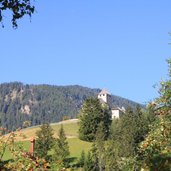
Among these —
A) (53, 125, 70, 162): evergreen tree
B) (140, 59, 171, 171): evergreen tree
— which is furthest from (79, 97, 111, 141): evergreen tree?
(140, 59, 171, 171): evergreen tree

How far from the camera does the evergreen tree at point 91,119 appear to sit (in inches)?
5733

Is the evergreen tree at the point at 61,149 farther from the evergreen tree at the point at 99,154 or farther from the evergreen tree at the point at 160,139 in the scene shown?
the evergreen tree at the point at 160,139

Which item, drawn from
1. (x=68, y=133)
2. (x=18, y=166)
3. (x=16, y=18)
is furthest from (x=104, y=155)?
(x=16, y=18)

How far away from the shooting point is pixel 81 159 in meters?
110

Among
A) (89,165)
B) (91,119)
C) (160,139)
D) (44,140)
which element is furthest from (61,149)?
(160,139)

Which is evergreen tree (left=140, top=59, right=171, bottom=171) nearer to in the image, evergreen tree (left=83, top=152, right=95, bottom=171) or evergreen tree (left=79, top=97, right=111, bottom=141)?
evergreen tree (left=83, top=152, right=95, bottom=171)

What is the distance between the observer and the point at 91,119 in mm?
146875

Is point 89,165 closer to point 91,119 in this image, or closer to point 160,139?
point 91,119

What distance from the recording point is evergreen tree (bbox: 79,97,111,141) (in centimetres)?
14562

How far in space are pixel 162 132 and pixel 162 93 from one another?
3556mm

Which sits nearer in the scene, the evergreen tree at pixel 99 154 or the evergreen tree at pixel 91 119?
the evergreen tree at pixel 99 154

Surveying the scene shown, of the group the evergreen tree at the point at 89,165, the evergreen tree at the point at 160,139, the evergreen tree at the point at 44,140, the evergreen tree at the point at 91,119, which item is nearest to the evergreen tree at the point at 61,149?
the evergreen tree at the point at 44,140

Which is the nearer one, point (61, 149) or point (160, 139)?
point (160, 139)

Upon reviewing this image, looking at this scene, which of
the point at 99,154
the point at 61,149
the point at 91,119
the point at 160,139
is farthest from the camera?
the point at 91,119
